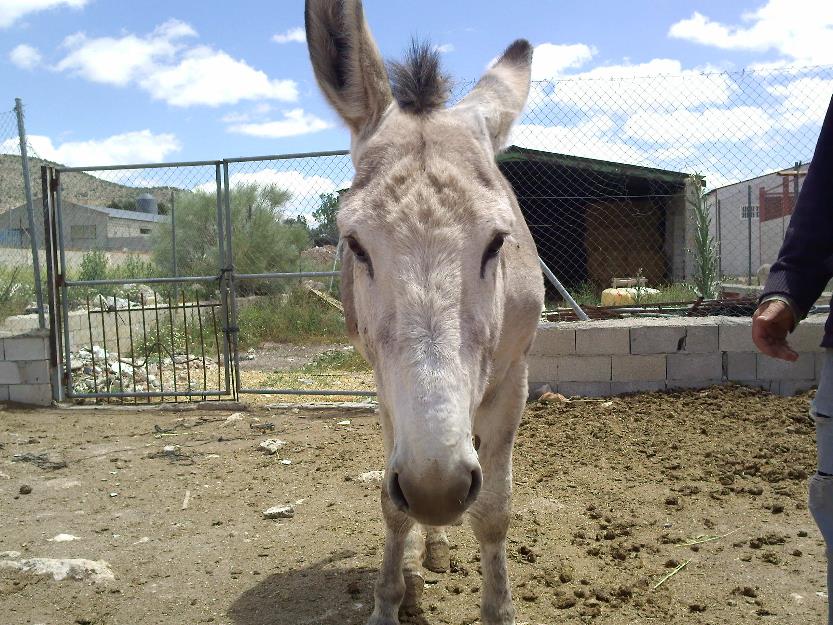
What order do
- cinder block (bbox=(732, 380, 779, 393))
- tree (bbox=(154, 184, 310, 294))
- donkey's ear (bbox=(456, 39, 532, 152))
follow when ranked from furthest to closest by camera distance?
1. tree (bbox=(154, 184, 310, 294))
2. cinder block (bbox=(732, 380, 779, 393))
3. donkey's ear (bbox=(456, 39, 532, 152))

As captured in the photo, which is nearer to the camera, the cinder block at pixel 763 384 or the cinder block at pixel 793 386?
the cinder block at pixel 793 386

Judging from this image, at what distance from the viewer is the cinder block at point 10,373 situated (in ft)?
28.8

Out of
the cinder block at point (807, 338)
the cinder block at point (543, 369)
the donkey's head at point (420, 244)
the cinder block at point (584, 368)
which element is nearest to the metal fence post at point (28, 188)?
the cinder block at point (543, 369)

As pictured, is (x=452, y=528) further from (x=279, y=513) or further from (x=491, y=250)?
(x=491, y=250)

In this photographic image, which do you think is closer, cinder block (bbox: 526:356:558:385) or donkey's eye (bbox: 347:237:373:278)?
donkey's eye (bbox: 347:237:373:278)

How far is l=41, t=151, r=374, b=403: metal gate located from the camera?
27.5ft

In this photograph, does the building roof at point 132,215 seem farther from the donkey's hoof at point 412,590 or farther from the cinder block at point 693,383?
the donkey's hoof at point 412,590

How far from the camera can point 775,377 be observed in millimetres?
7180

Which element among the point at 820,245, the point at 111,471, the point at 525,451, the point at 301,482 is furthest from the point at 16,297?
the point at 820,245

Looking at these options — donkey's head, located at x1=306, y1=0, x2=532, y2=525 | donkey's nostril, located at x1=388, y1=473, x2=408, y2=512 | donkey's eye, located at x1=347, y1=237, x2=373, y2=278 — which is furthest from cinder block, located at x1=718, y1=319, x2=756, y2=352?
donkey's nostril, located at x1=388, y1=473, x2=408, y2=512

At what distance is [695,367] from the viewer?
7.35 metres

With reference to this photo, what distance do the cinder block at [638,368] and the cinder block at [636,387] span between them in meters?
0.04

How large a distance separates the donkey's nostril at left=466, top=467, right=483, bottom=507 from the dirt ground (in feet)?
5.73

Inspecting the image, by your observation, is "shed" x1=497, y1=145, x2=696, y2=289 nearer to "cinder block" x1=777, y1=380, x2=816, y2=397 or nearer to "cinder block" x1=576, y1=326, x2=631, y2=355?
"cinder block" x1=777, y1=380, x2=816, y2=397
